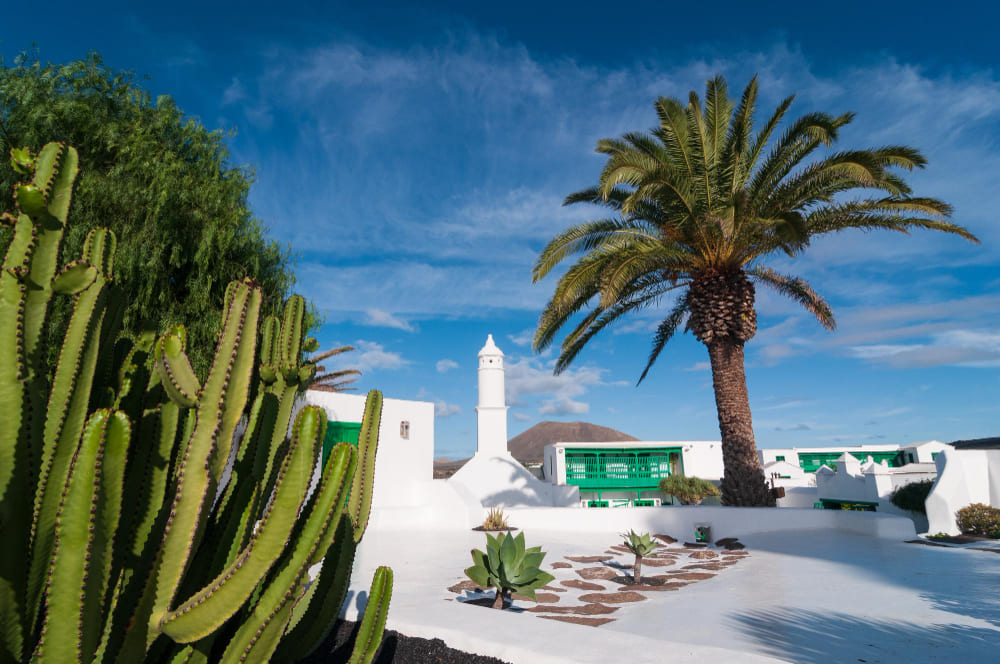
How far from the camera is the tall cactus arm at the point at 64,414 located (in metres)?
1.93

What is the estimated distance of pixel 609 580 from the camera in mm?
9055

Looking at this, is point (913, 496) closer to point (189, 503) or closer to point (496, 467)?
point (496, 467)

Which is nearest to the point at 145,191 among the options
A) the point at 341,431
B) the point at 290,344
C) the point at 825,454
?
the point at 341,431

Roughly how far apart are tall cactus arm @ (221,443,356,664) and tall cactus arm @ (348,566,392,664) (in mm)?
586

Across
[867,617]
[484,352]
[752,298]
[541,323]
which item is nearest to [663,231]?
[752,298]

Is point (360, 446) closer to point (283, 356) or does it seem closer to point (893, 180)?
point (283, 356)

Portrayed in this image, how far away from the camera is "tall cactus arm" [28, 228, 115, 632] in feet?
6.32

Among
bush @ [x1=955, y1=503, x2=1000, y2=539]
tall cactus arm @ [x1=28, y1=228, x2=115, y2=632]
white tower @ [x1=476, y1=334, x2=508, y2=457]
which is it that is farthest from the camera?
white tower @ [x1=476, y1=334, x2=508, y2=457]

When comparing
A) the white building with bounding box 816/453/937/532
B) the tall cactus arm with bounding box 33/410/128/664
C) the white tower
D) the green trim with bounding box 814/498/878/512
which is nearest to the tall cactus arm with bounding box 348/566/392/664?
the tall cactus arm with bounding box 33/410/128/664

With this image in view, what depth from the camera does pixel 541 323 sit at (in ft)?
45.1

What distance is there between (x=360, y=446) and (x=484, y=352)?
21473 mm

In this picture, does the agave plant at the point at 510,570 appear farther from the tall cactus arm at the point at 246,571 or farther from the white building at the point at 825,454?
the white building at the point at 825,454

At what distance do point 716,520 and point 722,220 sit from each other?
7.46 metres

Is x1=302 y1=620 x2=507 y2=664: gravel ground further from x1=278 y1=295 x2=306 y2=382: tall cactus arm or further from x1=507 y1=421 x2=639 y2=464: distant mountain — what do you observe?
x1=507 y1=421 x2=639 y2=464: distant mountain
